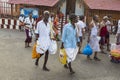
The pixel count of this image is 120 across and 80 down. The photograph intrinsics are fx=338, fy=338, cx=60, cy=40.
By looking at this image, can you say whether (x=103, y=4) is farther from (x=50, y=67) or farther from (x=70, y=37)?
(x=70, y=37)

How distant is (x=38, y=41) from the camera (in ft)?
33.3

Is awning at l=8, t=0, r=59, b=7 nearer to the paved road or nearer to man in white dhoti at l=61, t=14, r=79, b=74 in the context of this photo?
the paved road

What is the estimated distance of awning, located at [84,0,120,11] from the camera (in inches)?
802

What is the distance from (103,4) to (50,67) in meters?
11.2

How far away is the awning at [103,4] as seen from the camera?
802 inches

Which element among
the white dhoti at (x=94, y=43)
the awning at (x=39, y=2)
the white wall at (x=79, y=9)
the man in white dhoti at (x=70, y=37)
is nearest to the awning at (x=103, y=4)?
the white wall at (x=79, y=9)

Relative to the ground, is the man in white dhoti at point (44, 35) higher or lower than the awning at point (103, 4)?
lower

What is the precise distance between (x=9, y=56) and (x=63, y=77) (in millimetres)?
3134

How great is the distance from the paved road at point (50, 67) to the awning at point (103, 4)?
26.0 feet

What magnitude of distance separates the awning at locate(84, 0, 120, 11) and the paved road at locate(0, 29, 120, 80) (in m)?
7.91

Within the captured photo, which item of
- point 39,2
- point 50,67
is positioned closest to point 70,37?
point 50,67

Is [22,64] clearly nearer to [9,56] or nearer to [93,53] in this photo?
[9,56]

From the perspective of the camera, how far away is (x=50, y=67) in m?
10.5

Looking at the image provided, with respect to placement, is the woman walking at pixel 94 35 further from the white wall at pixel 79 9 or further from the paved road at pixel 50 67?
the white wall at pixel 79 9
